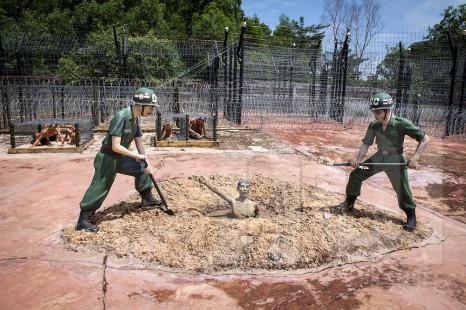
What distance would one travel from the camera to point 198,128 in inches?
412

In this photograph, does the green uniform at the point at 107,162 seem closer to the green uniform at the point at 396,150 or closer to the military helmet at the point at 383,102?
the military helmet at the point at 383,102

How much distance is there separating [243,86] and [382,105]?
35.8ft

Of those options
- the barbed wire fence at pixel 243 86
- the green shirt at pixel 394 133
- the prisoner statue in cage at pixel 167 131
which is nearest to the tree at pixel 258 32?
the barbed wire fence at pixel 243 86

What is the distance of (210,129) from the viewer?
37.8 feet

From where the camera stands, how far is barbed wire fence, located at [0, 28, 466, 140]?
1266cm

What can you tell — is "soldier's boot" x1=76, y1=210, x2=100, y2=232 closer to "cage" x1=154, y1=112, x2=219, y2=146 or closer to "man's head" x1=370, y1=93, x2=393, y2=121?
"man's head" x1=370, y1=93, x2=393, y2=121

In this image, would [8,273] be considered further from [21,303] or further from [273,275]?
[273,275]

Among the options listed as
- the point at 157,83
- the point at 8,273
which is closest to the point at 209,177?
the point at 8,273

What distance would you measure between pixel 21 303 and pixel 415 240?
400cm

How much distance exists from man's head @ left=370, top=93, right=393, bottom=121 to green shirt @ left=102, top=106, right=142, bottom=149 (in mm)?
2816

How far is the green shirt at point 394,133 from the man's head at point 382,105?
17cm

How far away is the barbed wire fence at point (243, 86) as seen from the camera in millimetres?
12664

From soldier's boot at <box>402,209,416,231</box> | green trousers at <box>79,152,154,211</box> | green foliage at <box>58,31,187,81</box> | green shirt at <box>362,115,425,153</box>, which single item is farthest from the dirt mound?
green foliage at <box>58,31,187,81</box>

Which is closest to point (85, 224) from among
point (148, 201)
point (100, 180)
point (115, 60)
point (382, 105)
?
point (100, 180)
